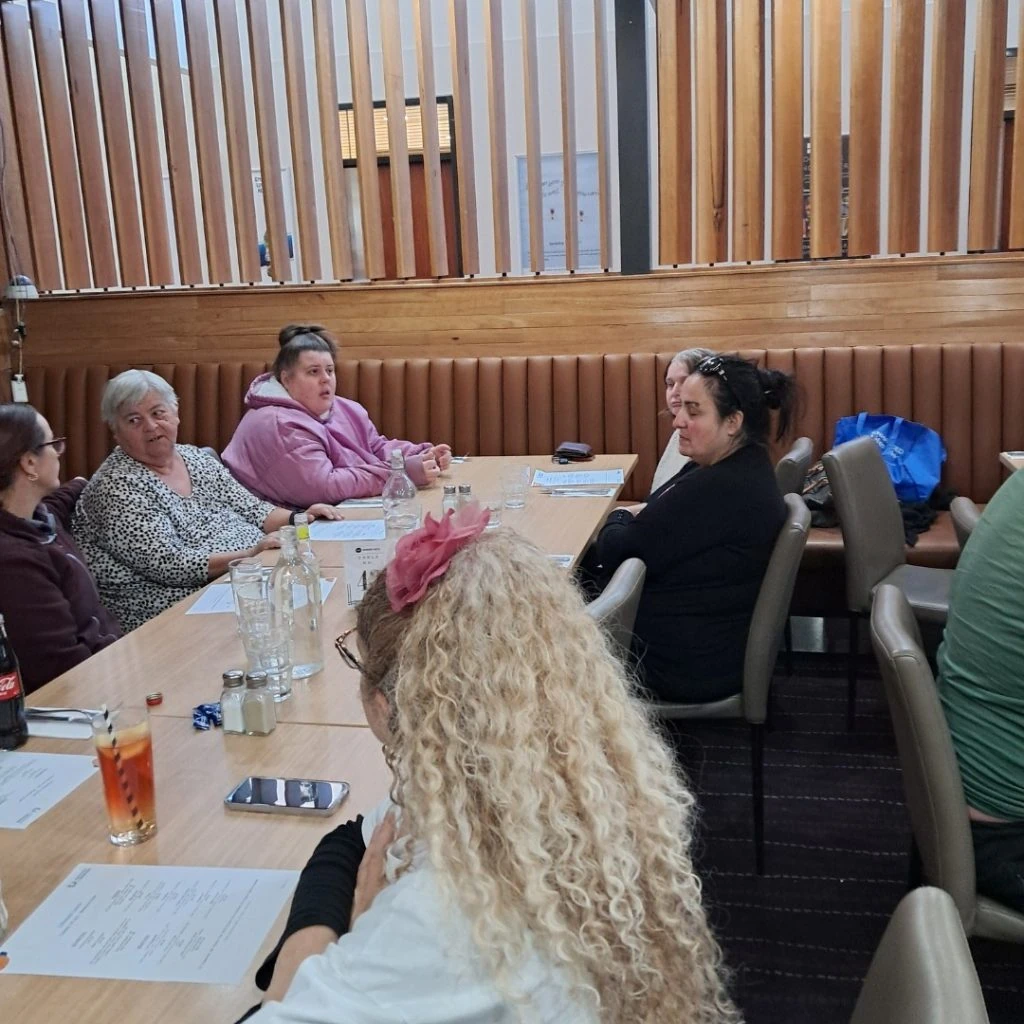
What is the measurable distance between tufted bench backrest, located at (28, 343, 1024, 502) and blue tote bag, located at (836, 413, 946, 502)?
0.18 meters

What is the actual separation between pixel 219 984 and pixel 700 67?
439cm

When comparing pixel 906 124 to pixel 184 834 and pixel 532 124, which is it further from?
pixel 184 834

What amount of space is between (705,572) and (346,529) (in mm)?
1130

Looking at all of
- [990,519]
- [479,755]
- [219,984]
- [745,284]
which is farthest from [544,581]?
[745,284]

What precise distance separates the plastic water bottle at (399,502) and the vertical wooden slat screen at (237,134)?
197cm

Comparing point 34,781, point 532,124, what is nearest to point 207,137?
A: point 532,124

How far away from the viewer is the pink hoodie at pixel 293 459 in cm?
356

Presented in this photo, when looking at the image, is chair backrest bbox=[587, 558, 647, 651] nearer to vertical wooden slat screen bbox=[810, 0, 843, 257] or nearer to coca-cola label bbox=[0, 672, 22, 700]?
coca-cola label bbox=[0, 672, 22, 700]

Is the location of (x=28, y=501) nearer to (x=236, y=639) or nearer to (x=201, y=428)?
(x=236, y=639)

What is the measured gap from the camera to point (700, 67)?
448cm

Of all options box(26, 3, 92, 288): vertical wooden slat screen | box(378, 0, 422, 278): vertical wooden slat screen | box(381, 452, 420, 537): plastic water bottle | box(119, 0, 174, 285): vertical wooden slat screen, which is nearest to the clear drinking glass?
box(381, 452, 420, 537): plastic water bottle

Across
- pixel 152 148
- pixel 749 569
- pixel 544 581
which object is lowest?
pixel 749 569

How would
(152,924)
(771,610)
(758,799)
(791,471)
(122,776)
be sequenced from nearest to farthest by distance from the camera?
(152,924)
(122,776)
(771,610)
(758,799)
(791,471)

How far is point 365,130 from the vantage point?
4840 mm
